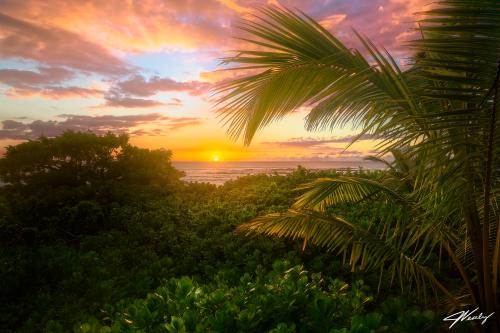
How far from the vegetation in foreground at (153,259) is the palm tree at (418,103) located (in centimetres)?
69

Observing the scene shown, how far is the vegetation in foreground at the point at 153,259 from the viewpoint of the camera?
2.99 m

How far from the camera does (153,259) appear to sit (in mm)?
6559

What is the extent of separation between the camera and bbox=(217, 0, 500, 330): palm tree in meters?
2.29

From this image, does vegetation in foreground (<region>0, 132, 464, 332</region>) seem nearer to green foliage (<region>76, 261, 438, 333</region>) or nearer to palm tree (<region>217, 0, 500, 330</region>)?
green foliage (<region>76, 261, 438, 333</region>)

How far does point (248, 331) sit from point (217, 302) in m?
0.43

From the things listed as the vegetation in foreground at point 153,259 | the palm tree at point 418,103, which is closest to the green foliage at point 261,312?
the vegetation in foreground at point 153,259

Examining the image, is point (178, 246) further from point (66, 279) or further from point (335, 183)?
point (335, 183)

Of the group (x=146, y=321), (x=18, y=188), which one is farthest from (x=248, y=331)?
(x=18, y=188)

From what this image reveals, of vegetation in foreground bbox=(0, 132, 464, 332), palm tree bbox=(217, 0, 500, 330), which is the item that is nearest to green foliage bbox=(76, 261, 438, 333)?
vegetation in foreground bbox=(0, 132, 464, 332)

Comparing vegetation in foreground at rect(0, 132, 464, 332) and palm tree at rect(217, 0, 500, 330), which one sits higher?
palm tree at rect(217, 0, 500, 330)

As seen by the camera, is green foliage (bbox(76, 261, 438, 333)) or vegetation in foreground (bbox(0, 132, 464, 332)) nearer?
green foliage (bbox(76, 261, 438, 333))

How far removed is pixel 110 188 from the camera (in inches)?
437

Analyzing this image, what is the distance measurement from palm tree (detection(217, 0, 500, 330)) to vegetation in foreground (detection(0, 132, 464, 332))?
694 mm

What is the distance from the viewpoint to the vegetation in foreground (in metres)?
2.99
